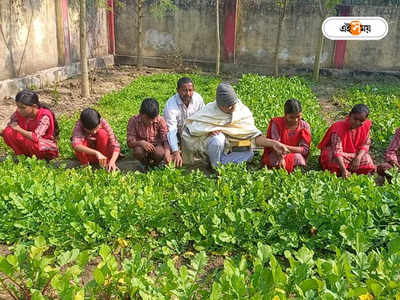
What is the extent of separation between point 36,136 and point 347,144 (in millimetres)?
4215

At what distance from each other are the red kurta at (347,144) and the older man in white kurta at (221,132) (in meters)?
0.93

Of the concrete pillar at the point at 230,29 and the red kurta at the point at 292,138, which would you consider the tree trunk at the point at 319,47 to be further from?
the red kurta at the point at 292,138

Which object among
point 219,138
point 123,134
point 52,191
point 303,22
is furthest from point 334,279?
point 303,22

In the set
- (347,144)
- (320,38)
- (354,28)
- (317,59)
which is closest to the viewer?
(347,144)

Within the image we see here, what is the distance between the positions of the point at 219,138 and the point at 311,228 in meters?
2.21

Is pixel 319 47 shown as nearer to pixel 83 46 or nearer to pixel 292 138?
pixel 83 46

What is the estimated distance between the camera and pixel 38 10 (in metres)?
11.4

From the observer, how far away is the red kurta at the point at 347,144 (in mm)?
5184

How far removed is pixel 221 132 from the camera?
17.9 ft

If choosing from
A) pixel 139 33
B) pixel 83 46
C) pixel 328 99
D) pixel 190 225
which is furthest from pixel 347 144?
pixel 139 33

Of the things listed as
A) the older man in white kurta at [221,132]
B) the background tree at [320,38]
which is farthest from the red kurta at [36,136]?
the background tree at [320,38]

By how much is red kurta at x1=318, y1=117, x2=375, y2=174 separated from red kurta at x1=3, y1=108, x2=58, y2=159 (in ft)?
12.6

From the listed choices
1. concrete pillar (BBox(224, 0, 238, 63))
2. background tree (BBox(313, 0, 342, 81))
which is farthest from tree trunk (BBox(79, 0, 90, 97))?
background tree (BBox(313, 0, 342, 81))

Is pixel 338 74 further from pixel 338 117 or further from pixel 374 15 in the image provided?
pixel 338 117
